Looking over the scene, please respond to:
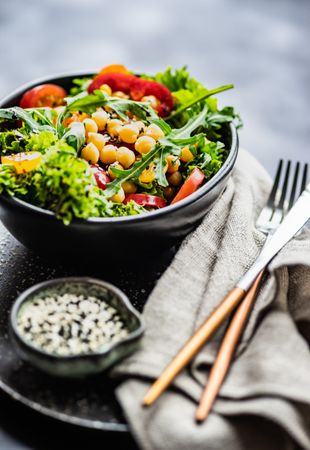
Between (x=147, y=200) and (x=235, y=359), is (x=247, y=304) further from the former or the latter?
(x=147, y=200)

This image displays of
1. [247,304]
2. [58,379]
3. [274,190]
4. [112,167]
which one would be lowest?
[58,379]

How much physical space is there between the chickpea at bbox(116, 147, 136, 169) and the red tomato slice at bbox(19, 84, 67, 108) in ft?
1.38

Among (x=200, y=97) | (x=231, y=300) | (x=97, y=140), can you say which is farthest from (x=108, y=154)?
(x=231, y=300)

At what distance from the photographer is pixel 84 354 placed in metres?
1.32

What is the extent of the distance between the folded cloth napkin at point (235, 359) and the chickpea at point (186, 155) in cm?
Answer: 20

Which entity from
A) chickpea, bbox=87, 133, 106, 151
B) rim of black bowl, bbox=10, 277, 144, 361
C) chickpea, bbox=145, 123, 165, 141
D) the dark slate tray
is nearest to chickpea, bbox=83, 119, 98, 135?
chickpea, bbox=87, 133, 106, 151

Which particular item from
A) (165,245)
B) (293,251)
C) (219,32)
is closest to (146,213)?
(165,245)

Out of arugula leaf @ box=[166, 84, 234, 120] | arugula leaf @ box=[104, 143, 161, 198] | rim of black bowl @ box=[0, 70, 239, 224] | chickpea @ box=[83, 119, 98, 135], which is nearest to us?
rim of black bowl @ box=[0, 70, 239, 224]

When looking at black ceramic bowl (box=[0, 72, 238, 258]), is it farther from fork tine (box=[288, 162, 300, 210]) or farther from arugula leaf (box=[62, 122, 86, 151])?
fork tine (box=[288, 162, 300, 210])

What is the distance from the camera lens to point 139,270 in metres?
1.75

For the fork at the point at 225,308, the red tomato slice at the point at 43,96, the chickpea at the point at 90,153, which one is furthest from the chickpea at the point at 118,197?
the red tomato slice at the point at 43,96

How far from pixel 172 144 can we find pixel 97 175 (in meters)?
0.22

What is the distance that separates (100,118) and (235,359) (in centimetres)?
78

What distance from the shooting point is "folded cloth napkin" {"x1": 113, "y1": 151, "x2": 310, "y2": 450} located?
4.24 feet
